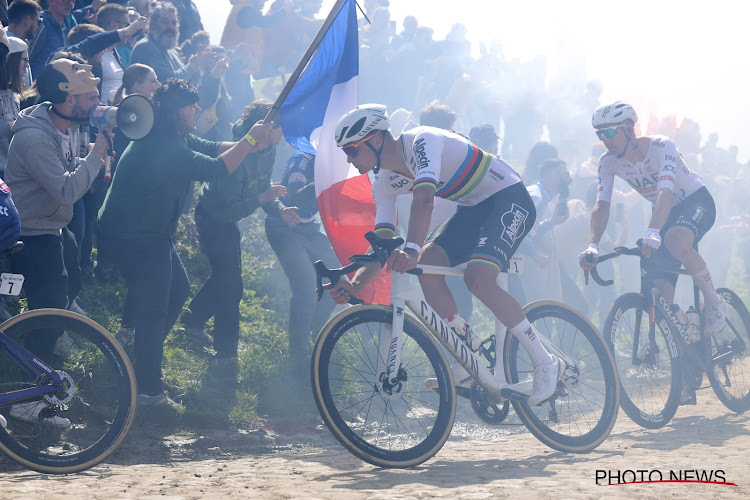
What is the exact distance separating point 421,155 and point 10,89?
11.7ft

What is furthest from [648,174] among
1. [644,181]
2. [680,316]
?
[680,316]

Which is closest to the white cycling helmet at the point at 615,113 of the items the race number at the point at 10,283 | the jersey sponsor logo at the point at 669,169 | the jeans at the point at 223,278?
the jersey sponsor logo at the point at 669,169

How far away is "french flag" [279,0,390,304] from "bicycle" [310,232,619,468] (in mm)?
1470

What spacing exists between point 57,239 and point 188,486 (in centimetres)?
233

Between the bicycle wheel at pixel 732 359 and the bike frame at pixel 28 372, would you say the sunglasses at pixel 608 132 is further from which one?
the bike frame at pixel 28 372

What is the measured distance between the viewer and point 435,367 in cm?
574

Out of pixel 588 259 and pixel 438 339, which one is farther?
pixel 588 259

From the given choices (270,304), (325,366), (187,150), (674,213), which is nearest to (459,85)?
(270,304)

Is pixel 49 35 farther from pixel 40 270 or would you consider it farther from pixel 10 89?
pixel 40 270

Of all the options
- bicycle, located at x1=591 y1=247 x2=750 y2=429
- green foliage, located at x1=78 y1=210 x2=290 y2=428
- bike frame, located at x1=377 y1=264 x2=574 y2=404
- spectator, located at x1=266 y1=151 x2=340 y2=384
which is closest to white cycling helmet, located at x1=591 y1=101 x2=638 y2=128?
bicycle, located at x1=591 y1=247 x2=750 y2=429

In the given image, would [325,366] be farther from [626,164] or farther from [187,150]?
[626,164]

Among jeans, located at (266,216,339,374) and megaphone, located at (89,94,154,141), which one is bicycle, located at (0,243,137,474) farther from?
jeans, located at (266,216,339,374)

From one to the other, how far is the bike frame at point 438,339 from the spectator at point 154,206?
1927 mm

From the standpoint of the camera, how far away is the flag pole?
23.2 feet
